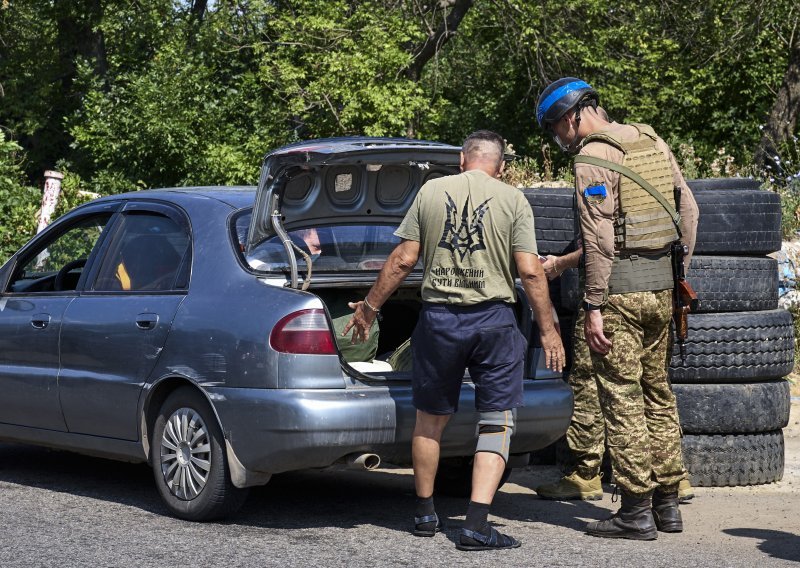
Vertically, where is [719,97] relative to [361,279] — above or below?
above

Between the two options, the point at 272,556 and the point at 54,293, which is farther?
the point at 54,293

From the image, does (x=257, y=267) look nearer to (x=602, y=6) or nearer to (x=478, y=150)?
(x=478, y=150)

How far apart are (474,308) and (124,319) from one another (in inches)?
71.9

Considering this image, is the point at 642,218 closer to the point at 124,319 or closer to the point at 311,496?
the point at 311,496

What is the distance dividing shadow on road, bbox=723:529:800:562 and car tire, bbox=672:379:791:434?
1.02 m

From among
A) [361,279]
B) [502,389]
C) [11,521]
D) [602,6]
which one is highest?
[602,6]

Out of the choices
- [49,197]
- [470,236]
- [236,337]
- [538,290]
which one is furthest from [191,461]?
[49,197]

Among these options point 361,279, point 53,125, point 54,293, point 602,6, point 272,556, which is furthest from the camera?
point 53,125

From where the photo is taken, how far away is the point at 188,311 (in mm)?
6039

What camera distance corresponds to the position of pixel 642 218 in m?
5.77

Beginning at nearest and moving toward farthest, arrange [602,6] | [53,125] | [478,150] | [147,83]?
[478,150], [147,83], [602,6], [53,125]

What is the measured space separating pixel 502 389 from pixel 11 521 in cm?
241

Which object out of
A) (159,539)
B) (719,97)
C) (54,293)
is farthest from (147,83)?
(159,539)

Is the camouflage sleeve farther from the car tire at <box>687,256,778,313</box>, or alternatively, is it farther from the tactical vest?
the car tire at <box>687,256,778,313</box>
